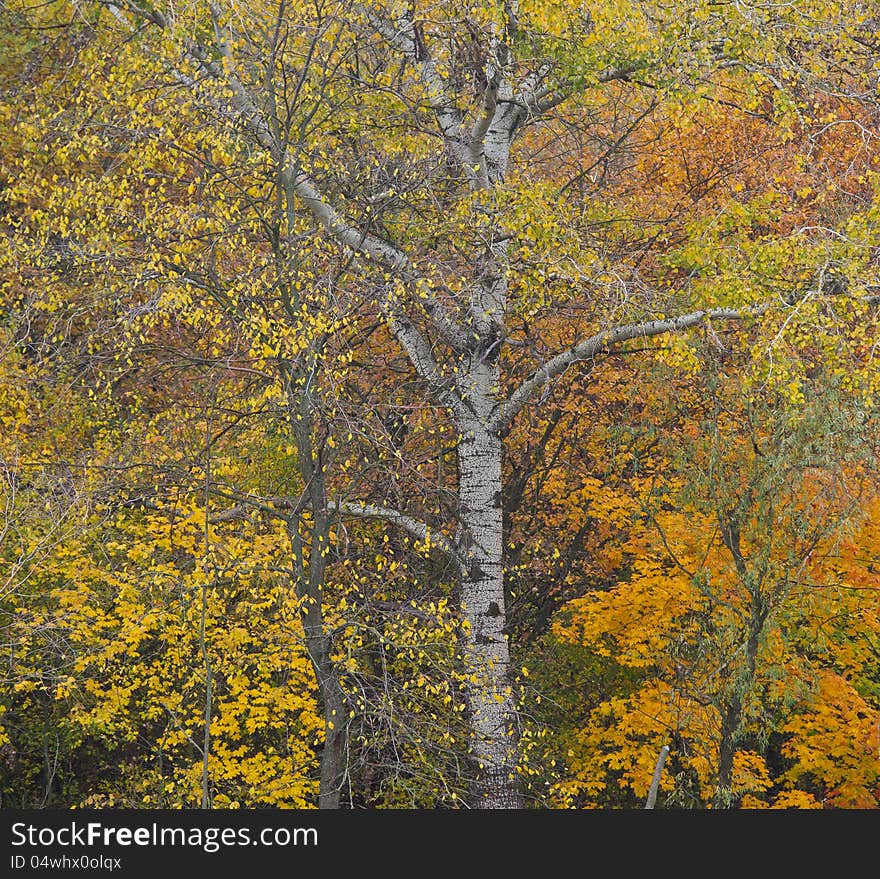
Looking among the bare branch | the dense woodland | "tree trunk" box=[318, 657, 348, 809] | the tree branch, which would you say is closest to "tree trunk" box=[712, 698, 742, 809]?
the dense woodland

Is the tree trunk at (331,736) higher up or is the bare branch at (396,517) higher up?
the bare branch at (396,517)

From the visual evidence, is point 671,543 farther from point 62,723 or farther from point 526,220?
point 62,723

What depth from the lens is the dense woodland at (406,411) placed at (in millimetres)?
10359

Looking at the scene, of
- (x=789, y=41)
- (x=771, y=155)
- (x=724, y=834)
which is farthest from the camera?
(x=771, y=155)

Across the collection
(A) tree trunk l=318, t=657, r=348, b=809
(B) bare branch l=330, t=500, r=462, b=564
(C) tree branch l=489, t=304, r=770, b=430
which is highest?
(C) tree branch l=489, t=304, r=770, b=430

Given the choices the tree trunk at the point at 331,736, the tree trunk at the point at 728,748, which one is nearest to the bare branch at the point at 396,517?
the tree trunk at the point at 331,736

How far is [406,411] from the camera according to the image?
12953mm

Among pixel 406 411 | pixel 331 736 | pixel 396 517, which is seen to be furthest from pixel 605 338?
pixel 331 736

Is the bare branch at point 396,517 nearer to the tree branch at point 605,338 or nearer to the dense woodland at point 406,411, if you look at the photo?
the dense woodland at point 406,411

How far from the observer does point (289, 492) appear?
14039 millimetres

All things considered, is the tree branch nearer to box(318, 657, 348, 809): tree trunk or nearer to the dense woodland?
the dense woodland

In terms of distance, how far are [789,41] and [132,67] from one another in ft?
19.3

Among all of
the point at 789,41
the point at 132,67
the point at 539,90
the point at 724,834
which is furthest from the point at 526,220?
the point at 724,834

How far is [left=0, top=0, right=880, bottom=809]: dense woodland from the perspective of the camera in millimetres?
10359
